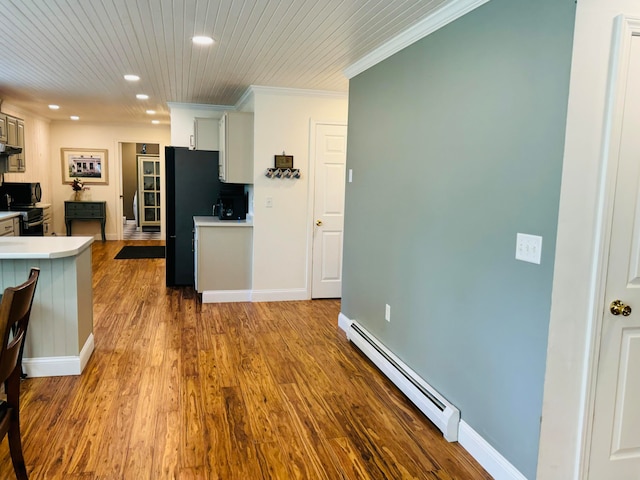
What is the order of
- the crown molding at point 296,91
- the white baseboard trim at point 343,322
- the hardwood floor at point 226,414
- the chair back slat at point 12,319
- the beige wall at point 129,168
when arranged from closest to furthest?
the chair back slat at point 12,319, the hardwood floor at point 226,414, the white baseboard trim at point 343,322, the crown molding at point 296,91, the beige wall at point 129,168

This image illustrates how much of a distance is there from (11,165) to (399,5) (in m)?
6.27

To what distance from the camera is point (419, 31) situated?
2912mm

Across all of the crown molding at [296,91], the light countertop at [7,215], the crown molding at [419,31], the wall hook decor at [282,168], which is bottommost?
the light countertop at [7,215]

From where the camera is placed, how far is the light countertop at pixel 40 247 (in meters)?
2.89

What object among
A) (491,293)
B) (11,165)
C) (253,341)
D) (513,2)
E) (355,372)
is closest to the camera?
(513,2)

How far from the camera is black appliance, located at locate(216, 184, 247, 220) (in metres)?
5.71

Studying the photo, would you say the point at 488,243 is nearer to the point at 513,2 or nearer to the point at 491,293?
the point at 491,293

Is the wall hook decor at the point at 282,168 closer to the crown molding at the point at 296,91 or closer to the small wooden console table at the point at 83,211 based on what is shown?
the crown molding at the point at 296,91

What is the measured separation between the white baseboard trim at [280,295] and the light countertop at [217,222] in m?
0.78

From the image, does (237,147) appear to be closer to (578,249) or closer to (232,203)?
(232,203)

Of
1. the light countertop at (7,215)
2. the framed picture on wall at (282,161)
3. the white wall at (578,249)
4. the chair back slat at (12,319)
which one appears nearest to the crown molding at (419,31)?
the white wall at (578,249)

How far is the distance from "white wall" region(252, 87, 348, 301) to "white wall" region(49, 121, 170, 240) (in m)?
5.46

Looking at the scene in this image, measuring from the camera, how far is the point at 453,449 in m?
2.48

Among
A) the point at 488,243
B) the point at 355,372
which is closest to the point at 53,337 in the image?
the point at 355,372
